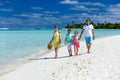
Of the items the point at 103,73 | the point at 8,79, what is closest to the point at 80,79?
the point at 103,73

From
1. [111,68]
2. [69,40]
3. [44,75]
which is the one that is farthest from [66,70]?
[69,40]

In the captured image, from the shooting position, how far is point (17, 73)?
10.4m

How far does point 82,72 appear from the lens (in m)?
9.00

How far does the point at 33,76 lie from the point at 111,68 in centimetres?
244

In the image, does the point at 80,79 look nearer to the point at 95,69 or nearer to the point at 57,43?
the point at 95,69

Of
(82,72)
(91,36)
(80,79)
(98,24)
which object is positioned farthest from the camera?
(98,24)

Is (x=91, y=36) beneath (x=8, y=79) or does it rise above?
above

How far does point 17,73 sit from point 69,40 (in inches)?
156

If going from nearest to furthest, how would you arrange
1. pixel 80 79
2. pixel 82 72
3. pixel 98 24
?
1. pixel 80 79
2. pixel 82 72
3. pixel 98 24

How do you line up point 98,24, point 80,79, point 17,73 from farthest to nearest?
point 98,24 < point 17,73 < point 80,79

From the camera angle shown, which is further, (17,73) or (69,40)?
(69,40)

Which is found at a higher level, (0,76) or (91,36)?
(91,36)

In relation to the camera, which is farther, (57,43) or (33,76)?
(57,43)

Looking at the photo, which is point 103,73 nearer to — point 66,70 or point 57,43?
point 66,70
